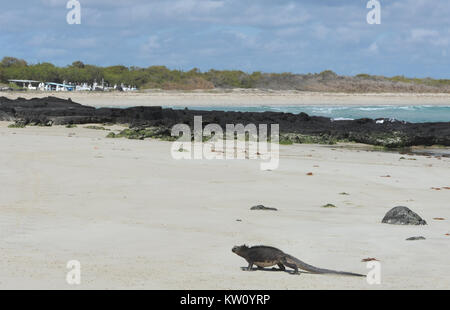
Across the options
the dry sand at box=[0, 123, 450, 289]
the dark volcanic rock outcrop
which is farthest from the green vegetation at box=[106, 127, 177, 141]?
the dry sand at box=[0, 123, 450, 289]

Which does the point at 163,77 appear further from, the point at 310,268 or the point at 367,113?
the point at 310,268

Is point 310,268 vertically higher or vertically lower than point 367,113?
lower

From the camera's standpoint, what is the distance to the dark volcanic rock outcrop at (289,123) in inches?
851

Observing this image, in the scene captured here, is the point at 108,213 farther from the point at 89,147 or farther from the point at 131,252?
the point at 89,147

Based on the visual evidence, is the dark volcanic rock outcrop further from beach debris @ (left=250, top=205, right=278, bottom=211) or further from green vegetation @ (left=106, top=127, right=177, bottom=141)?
beach debris @ (left=250, top=205, right=278, bottom=211)
